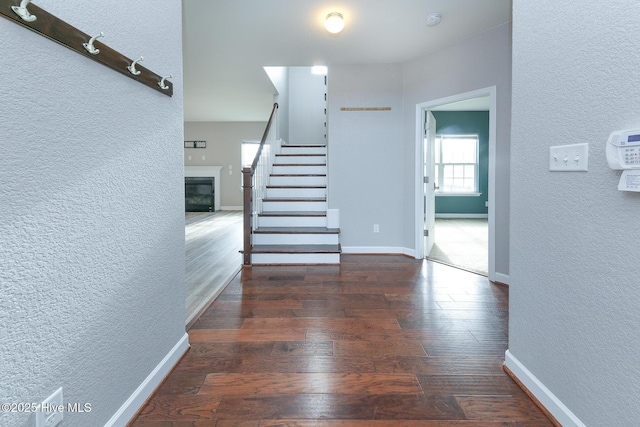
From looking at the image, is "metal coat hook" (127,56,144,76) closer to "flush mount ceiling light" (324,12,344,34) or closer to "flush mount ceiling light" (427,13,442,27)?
"flush mount ceiling light" (324,12,344,34)

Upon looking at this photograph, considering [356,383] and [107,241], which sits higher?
[107,241]

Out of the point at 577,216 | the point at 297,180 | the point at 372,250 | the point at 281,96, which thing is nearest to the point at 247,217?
the point at 297,180

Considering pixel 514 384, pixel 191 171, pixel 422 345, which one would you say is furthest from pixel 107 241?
pixel 191 171

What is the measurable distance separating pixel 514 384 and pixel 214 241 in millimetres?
4385

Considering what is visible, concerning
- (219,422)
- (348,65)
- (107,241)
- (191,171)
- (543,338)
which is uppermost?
(348,65)

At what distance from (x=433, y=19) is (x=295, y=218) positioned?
2.64 m

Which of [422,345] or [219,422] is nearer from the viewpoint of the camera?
[219,422]

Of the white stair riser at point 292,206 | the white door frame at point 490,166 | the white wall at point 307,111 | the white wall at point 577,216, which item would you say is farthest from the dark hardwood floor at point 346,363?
the white wall at point 307,111

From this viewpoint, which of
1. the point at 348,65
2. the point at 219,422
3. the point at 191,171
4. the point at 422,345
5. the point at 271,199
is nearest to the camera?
the point at 219,422

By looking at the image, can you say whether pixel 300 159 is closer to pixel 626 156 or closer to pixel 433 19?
pixel 433 19

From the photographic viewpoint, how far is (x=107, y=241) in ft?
3.79

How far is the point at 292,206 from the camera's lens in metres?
4.57

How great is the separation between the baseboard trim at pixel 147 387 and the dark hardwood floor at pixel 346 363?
39 millimetres

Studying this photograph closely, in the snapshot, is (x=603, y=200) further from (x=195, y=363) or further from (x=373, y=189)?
(x=373, y=189)
